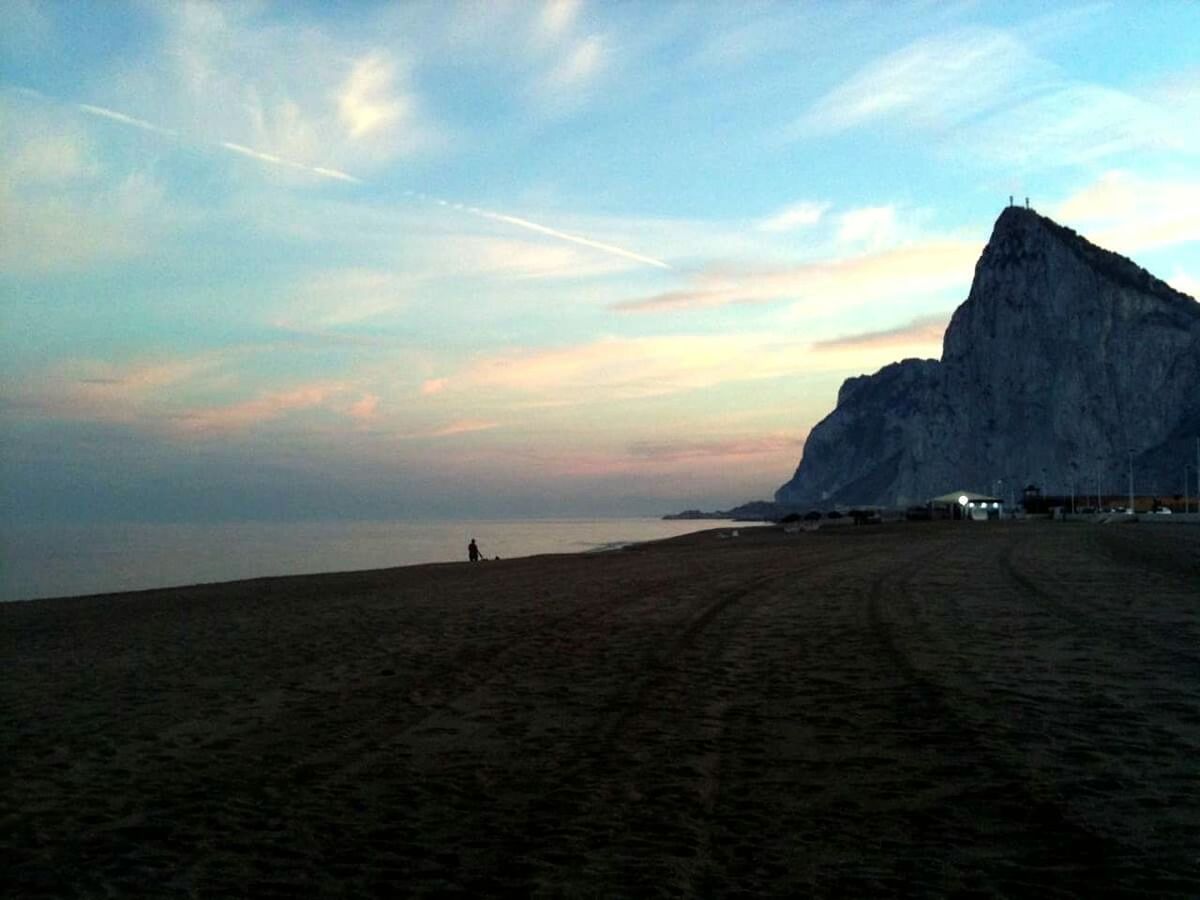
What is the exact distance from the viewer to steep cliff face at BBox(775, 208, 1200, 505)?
138 m

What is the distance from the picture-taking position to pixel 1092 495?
130500mm

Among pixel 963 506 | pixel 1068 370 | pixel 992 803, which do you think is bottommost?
pixel 992 803

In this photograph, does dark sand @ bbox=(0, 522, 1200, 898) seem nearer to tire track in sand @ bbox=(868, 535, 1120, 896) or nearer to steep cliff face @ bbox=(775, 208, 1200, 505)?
tire track in sand @ bbox=(868, 535, 1120, 896)

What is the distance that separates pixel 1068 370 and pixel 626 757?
487 feet

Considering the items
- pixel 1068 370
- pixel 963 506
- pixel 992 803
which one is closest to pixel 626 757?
pixel 992 803

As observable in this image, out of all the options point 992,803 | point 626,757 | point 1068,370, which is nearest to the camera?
point 992,803

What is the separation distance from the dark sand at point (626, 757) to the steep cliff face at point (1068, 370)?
443 ft

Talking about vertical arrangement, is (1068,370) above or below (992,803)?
above

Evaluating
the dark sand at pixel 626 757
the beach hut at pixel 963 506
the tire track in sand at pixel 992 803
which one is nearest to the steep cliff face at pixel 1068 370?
the beach hut at pixel 963 506

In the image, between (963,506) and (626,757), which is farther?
(963,506)

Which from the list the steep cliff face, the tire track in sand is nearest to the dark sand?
the tire track in sand

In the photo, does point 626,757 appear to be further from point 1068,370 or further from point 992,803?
point 1068,370

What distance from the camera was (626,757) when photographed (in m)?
7.34

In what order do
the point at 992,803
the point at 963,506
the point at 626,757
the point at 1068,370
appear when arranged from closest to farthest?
the point at 992,803 < the point at 626,757 < the point at 963,506 < the point at 1068,370
